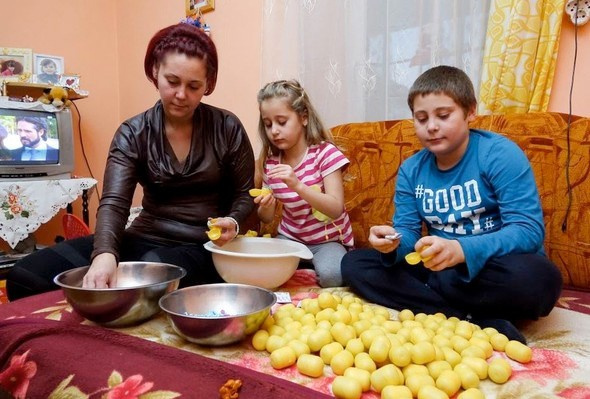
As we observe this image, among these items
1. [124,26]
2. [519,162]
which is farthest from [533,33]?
[124,26]

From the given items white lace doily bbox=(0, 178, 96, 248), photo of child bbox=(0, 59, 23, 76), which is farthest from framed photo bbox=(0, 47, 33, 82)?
white lace doily bbox=(0, 178, 96, 248)

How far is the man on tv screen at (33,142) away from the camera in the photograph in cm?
218

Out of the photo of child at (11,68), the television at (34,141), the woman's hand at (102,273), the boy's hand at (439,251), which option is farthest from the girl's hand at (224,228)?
the photo of child at (11,68)

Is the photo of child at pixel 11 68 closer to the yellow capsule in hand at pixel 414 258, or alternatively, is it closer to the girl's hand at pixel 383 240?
the girl's hand at pixel 383 240

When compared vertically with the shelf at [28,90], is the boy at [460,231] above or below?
below

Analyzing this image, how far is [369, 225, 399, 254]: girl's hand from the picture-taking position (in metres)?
0.99

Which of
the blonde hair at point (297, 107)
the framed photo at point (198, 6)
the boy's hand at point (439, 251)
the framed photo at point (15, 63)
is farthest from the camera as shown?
the framed photo at point (15, 63)

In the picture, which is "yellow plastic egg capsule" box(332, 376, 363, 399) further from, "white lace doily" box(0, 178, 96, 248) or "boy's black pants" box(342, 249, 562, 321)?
"white lace doily" box(0, 178, 96, 248)

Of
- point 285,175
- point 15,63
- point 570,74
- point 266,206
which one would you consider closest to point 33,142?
point 15,63

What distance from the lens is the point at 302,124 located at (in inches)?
55.0

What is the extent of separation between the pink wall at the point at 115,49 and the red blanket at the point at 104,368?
56.7 inches

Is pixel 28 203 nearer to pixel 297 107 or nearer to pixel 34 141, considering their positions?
pixel 34 141

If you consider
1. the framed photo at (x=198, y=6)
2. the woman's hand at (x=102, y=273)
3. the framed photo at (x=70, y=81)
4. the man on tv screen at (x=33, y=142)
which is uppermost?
the framed photo at (x=198, y=6)

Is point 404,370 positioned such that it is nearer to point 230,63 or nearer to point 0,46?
point 230,63
